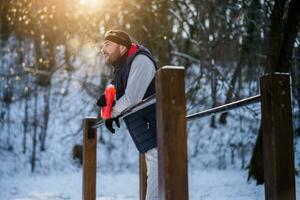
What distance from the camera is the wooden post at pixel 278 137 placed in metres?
1.80

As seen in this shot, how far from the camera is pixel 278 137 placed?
71.1 inches

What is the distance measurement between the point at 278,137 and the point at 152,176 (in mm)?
1281

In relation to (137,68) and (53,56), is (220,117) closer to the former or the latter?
(53,56)

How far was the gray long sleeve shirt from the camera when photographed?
2818 millimetres

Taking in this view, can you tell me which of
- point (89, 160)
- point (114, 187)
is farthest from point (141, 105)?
point (114, 187)

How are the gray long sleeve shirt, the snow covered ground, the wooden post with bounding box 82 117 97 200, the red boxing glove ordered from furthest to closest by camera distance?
the snow covered ground, the wooden post with bounding box 82 117 97 200, the red boxing glove, the gray long sleeve shirt

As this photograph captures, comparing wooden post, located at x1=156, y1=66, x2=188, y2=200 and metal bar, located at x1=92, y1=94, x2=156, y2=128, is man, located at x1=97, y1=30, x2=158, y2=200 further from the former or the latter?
wooden post, located at x1=156, y1=66, x2=188, y2=200

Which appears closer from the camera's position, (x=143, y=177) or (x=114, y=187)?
(x=143, y=177)

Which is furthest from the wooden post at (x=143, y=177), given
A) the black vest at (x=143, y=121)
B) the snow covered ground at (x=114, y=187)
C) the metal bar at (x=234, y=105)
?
the snow covered ground at (x=114, y=187)

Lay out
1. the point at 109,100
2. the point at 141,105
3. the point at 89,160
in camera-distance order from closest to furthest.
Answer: the point at 141,105 < the point at 109,100 < the point at 89,160

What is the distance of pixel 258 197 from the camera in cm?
569

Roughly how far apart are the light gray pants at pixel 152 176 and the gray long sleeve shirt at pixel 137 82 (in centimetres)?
34

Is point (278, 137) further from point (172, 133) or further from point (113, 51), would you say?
point (113, 51)

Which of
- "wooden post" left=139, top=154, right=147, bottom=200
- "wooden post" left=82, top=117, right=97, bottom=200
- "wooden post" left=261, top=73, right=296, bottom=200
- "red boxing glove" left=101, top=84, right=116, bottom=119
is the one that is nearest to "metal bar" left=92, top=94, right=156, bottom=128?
"red boxing glove" left=101, top=84, right=116, bottom=119
